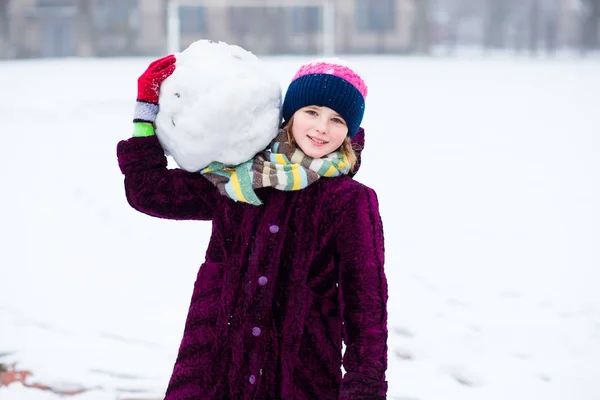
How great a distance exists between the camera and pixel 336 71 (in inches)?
64.4

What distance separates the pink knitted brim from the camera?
1.64 metres

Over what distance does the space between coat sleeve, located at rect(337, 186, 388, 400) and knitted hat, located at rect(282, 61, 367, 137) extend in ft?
0.67

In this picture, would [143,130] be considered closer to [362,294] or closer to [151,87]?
[151,87]

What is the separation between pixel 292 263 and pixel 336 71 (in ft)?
1.58

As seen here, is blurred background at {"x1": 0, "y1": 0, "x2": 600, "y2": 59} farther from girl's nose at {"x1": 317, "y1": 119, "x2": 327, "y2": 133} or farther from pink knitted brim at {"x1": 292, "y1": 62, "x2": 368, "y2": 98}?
girl's nose at {"x1": 317, "y1": 119, "x2": 327, "y2": 133}

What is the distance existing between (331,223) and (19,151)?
19.8 feet

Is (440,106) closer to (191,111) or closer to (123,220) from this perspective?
(123,220)

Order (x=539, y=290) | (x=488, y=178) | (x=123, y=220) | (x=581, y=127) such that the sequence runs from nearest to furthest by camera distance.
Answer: (x=539, y=290), (x=123, y=220), (x=488, y=178), (x=581, y=127)

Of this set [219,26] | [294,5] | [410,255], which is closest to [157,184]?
[410,255]

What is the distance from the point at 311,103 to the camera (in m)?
1.62

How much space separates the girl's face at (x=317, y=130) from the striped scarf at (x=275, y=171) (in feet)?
0.06

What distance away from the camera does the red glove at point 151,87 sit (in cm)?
163

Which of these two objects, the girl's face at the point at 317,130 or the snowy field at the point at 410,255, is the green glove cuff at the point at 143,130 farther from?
the snowy field at the point at 410,255

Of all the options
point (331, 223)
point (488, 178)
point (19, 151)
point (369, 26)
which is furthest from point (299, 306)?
point (369, 26)
